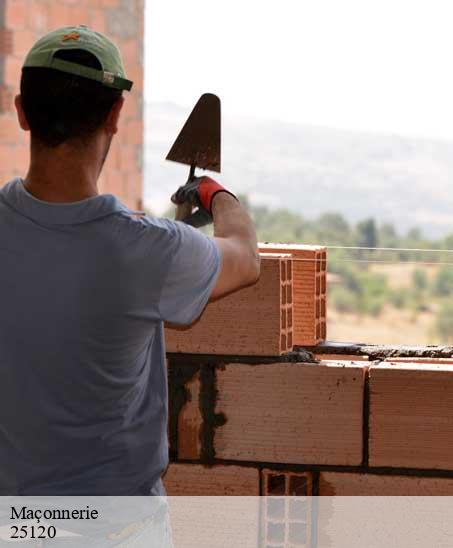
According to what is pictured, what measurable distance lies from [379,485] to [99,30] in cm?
908

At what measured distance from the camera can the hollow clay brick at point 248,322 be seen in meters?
2.84

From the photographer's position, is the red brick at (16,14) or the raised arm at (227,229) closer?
the raised arm at (227,229)

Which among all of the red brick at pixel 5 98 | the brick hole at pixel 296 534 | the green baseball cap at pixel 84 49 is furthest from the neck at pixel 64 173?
the red brick at pixel 5 98

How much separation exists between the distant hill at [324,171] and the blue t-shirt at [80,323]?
141 ft

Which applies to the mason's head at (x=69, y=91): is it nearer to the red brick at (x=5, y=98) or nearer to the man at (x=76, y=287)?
the man at (x=76, y=287)

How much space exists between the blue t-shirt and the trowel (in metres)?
0.74

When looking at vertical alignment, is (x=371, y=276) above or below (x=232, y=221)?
below

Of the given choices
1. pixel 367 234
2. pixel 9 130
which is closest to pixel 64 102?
pixel 9 130

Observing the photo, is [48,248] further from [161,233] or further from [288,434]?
[288,434]

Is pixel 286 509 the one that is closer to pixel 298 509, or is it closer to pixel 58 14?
pixel 298 509

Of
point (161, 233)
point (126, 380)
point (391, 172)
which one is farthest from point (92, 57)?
point (391, 172)

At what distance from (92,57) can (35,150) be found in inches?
7.2

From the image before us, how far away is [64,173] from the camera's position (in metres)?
1.80

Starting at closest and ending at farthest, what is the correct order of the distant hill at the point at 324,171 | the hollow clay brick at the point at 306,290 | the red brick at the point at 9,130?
the hollow clay brick at the point at 306,290, the red brick at the point at 9,130, the distant hill at the point at 324,171
